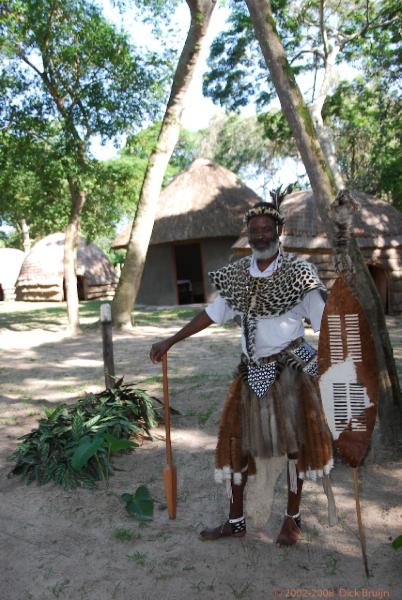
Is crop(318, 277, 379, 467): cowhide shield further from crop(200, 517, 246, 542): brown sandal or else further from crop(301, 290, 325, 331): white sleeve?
crop(200, 517, 246, 542): brown sandal

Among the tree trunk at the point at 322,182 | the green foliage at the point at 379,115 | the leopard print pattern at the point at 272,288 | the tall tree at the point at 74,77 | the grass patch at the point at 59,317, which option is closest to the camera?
the leopard print pattern at the point at 272,288

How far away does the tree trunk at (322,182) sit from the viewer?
3.61 m

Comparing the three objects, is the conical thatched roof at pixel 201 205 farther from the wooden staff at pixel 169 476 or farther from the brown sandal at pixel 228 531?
the brown sandal at pixel 228 531

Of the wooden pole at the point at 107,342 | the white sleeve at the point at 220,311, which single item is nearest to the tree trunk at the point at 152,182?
the wooden pole at the point at 107,342

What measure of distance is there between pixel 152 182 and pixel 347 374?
9.18 metres

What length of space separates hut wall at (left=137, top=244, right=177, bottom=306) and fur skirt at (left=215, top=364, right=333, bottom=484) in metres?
15.3

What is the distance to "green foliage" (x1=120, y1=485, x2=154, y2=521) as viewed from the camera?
3148mm

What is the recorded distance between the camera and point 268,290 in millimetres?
2658

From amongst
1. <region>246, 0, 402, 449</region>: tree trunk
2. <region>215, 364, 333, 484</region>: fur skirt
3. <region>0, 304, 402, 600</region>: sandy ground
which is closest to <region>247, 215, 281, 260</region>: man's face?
<region>215, 364, 333, 484</region>: fur skirt

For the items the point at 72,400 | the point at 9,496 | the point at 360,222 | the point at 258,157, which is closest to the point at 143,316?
the point at 360,222

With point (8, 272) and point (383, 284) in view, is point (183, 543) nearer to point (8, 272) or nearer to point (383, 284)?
point (383, 284)

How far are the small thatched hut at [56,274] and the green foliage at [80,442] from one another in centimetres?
1859

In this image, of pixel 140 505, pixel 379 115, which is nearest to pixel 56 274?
pixel 379 115

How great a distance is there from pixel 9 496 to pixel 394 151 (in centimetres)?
1640
